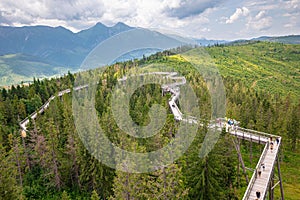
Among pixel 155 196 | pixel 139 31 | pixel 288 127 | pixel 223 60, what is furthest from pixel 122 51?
pixel 223 60

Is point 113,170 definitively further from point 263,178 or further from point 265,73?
point 265,73

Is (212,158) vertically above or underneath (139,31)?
underneath

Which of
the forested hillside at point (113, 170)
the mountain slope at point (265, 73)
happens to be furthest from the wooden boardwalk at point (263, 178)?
the mountain slope at point (265, 73)

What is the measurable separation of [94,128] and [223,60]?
170 metres

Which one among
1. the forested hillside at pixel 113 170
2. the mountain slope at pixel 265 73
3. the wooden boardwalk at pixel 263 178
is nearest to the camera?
the wooden boardwalk at pixel 263 178

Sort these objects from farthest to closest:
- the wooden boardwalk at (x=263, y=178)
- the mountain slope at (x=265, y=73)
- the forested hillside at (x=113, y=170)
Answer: the mountain slope at (x=265, y=73) → the forested hillside at (x=113, y=170) → the wooden boardwalk at (x=263, y=178)

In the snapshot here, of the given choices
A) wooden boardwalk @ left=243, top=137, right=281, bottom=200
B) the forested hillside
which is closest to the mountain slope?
the forested hillside

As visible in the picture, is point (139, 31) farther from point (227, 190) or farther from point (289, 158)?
point (289, 158)

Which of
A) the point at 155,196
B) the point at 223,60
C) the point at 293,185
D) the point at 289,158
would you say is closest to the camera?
the point at 155,196

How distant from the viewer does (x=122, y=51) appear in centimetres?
2423

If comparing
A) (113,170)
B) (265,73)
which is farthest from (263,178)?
(265,73)

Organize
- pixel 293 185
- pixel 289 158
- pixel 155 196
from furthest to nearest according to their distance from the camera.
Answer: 1. pixel 289 158
2. pixel 293 185
3. pixel 155 196

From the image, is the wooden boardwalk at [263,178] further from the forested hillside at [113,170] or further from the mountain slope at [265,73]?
the mountain slope at [265,73]

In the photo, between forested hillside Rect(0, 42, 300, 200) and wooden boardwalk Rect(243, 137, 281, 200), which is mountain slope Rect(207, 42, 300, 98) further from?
wooden boardwalk Rect(243, 137, 281, 200)
